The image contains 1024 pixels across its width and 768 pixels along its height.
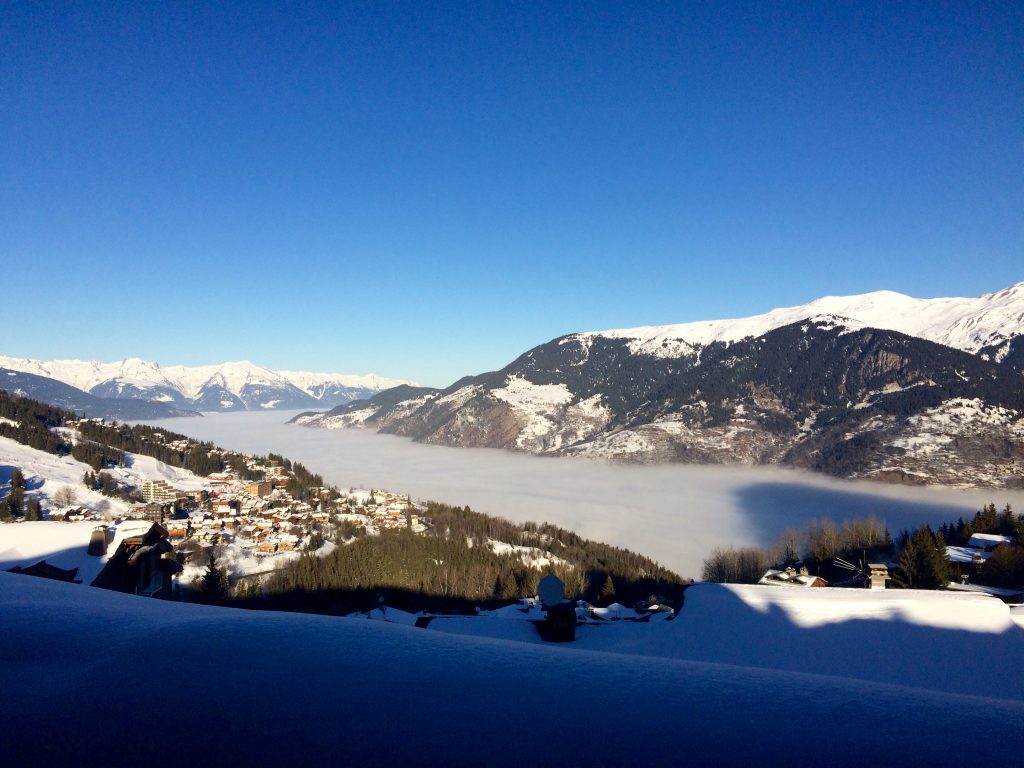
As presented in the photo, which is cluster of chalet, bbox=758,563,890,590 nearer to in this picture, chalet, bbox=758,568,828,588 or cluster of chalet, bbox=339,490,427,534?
chalet, bbox=758,568,828,588

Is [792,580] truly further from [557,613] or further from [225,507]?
[225,507]

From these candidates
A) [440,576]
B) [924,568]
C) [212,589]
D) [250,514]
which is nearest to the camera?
[212,589]

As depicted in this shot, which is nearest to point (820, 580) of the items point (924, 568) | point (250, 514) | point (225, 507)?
point (924, 568)

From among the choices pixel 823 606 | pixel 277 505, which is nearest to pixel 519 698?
pixel 823 606

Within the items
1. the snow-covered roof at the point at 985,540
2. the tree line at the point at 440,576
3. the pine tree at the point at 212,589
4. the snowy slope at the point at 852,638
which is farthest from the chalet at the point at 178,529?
the snow-covered roof at the point at 985,540

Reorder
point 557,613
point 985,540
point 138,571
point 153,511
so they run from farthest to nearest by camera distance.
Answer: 1. point 153,511
2. point 985,540
3. point 138,571
4. point 557,613

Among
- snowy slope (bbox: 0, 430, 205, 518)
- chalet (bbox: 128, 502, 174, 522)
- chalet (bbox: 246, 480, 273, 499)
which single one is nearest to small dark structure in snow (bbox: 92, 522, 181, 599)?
chalet (bbox: 128, 502, 174, 522)

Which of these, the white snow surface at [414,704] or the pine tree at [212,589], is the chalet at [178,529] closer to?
the pine tree at [212,589]
